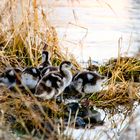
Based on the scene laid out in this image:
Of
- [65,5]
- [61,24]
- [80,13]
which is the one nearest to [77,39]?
[61,24]

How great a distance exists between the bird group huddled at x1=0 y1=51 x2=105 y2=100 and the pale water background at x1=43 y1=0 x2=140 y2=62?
136 centimetres

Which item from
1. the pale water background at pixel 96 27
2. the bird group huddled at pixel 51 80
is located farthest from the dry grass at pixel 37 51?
the pale water background at pixel 96 27

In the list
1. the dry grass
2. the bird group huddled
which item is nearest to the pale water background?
the dry grass

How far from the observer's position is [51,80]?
632cm

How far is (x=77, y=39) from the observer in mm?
10500

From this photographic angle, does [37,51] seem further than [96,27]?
No

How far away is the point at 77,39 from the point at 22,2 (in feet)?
8.82

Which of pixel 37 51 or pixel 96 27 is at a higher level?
pixel 37 51

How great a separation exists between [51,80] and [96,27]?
5.95 metres

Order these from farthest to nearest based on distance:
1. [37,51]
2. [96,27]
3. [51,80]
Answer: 1. [96,27]
2. [37,51]
3. [51,80]

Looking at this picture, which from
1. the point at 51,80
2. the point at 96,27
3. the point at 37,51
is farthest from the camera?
the point at 96,27

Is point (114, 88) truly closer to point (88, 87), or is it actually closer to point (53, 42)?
point (88, 87)

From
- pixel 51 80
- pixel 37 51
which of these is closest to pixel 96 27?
pixel 37 51

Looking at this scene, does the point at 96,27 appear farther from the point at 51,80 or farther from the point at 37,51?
the point at 51,80
